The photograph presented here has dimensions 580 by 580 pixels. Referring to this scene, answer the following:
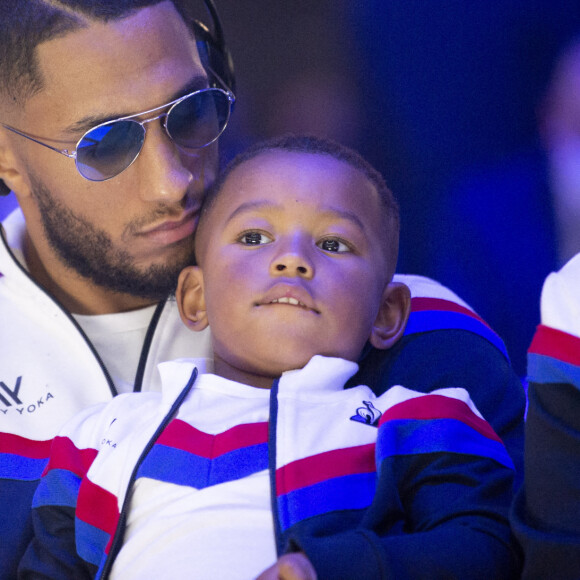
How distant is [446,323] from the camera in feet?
6.39

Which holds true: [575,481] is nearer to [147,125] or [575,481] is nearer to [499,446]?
[499,446]

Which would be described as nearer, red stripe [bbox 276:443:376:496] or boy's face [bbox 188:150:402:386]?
red stripe [bbox 276:443:376:496]

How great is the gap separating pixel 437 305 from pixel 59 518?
981 millimetres

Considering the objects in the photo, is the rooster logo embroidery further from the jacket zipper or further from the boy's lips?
the jacket zipper

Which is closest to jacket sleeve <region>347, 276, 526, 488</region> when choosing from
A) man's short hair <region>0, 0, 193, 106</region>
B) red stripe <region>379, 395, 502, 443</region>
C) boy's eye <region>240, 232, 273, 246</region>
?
red stripe <region>379, 395, 502, 443</region>

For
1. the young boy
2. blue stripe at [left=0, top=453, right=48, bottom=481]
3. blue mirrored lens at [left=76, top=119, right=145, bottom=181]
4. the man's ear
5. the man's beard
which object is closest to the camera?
the young boy

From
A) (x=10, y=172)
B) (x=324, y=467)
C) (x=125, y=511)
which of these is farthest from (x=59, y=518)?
(x=10, y=172)

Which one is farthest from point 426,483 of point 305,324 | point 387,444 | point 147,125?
point 147,125

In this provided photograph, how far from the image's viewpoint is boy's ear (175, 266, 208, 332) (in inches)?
80.3

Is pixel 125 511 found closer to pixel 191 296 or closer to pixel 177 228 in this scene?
pixel 191 296

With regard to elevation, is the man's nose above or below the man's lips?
above

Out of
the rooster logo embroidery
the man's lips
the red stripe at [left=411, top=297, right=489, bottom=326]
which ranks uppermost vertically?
the man's lips

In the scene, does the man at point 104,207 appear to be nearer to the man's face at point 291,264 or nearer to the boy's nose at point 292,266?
the man's face at point 291,264

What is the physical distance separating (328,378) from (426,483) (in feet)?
0.96
